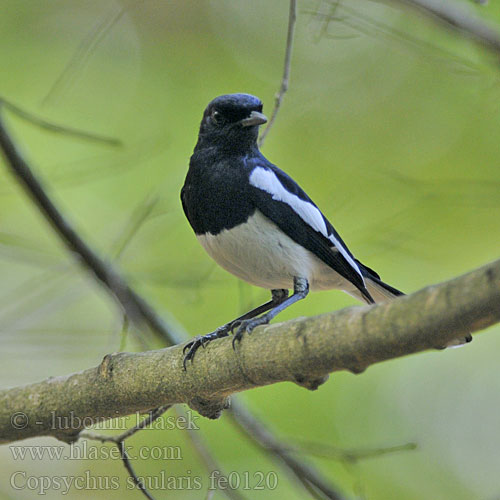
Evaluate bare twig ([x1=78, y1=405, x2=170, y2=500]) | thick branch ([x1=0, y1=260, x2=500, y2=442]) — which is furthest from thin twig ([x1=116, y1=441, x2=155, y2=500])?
thick branch ([x1=0, y1=260, x2=500, y2=442])

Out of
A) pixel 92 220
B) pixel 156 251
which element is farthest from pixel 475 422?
pixel 92 220

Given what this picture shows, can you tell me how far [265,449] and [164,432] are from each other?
86.3 inches

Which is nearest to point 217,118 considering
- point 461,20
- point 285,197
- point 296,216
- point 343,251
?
point 285,197

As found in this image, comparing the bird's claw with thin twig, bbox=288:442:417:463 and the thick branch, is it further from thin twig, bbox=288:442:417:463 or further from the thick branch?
thin twig, bbox=288:442:417:463

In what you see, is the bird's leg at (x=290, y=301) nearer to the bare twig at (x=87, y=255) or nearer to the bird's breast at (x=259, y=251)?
the bird's breast at (x=259, y=251)

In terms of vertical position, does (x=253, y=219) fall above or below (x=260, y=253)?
above

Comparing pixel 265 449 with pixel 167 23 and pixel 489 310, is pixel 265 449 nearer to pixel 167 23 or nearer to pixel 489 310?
pixel 489 310

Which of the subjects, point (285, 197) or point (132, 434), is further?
point (285, 197)

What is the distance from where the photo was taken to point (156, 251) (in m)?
5.72

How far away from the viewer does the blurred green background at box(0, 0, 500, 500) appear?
16.7 feet

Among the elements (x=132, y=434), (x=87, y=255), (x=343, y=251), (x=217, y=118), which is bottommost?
(x=132, y=434)

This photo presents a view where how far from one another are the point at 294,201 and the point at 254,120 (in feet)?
1.74

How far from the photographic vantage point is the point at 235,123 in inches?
161

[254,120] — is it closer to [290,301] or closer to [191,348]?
[290,301]
